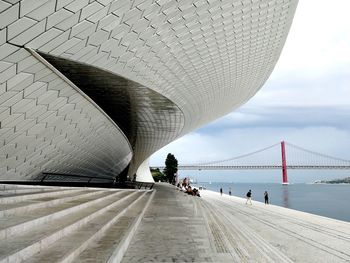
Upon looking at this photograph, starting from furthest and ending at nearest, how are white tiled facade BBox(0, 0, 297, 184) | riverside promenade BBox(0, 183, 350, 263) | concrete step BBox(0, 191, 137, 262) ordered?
white tiled facade BBox(0, 0, 297, 184) < riverside promenade BBox(0, 183, 350, 263) < concrete step BBox(0, 191, 137, 262)

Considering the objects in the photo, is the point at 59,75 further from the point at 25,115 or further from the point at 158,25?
the point at 158,25

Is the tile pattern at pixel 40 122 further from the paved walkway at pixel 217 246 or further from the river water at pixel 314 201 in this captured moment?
the river water at pixel 314 201

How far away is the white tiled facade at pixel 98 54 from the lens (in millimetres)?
7004

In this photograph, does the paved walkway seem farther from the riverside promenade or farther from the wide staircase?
the wide staircase

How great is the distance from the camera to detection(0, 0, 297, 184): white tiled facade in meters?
7.00

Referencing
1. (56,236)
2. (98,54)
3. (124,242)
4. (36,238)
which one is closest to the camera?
(36,238)

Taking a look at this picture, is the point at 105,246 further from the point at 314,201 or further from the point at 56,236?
the point at 314,201

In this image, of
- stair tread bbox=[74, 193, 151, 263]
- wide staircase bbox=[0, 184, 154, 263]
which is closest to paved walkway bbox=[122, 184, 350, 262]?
stair tread bbox=[74, 193, 151, 263]

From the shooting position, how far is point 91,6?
690 centimetres

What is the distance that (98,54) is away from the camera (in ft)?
30.7

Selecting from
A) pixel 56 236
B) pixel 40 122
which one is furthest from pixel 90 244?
pixel 40 122

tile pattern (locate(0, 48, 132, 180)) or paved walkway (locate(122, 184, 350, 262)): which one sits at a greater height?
tile pattern (locate(0, 48, 132, 180))

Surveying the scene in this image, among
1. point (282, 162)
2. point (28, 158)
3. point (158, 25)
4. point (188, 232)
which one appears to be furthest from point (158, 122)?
point (282, 162)

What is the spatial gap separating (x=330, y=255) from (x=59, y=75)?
7.30 m
